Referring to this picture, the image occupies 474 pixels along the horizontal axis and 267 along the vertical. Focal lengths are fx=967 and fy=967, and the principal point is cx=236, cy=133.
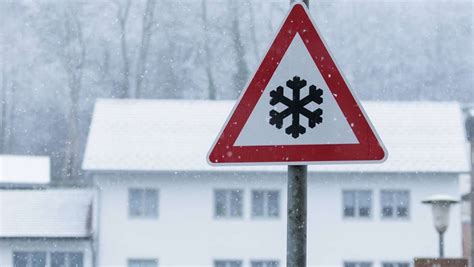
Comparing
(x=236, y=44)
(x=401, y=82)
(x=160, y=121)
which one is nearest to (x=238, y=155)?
(x=160, y=121)

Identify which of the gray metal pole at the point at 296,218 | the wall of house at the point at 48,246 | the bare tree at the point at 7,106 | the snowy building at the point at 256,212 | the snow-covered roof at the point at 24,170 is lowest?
the gray metal pole at the point at 296,218

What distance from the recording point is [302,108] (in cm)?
279

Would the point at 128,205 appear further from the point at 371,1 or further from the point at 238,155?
the point at 238,155

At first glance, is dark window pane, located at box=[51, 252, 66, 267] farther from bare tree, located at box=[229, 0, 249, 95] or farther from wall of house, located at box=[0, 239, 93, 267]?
bare tree, located at box=[229, 0, 249, 95]

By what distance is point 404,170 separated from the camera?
28750 millimetres

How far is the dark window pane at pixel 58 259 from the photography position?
27.7m

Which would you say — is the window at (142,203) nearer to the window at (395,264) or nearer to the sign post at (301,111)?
the window at (395,264)

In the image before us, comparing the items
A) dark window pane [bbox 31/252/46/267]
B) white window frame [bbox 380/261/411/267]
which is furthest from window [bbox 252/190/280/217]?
dark window pane [bbox 31/252/46/267]

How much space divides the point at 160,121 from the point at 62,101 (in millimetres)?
6548

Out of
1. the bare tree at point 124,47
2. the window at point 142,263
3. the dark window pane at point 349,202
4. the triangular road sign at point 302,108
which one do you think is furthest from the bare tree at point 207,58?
the triangular road sign at point 302,108

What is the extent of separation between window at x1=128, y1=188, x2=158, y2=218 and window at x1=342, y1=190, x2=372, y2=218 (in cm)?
558

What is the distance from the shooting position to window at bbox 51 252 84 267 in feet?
90.8

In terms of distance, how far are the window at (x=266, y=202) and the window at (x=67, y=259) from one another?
524cm

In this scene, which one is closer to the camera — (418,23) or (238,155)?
(238,155)
